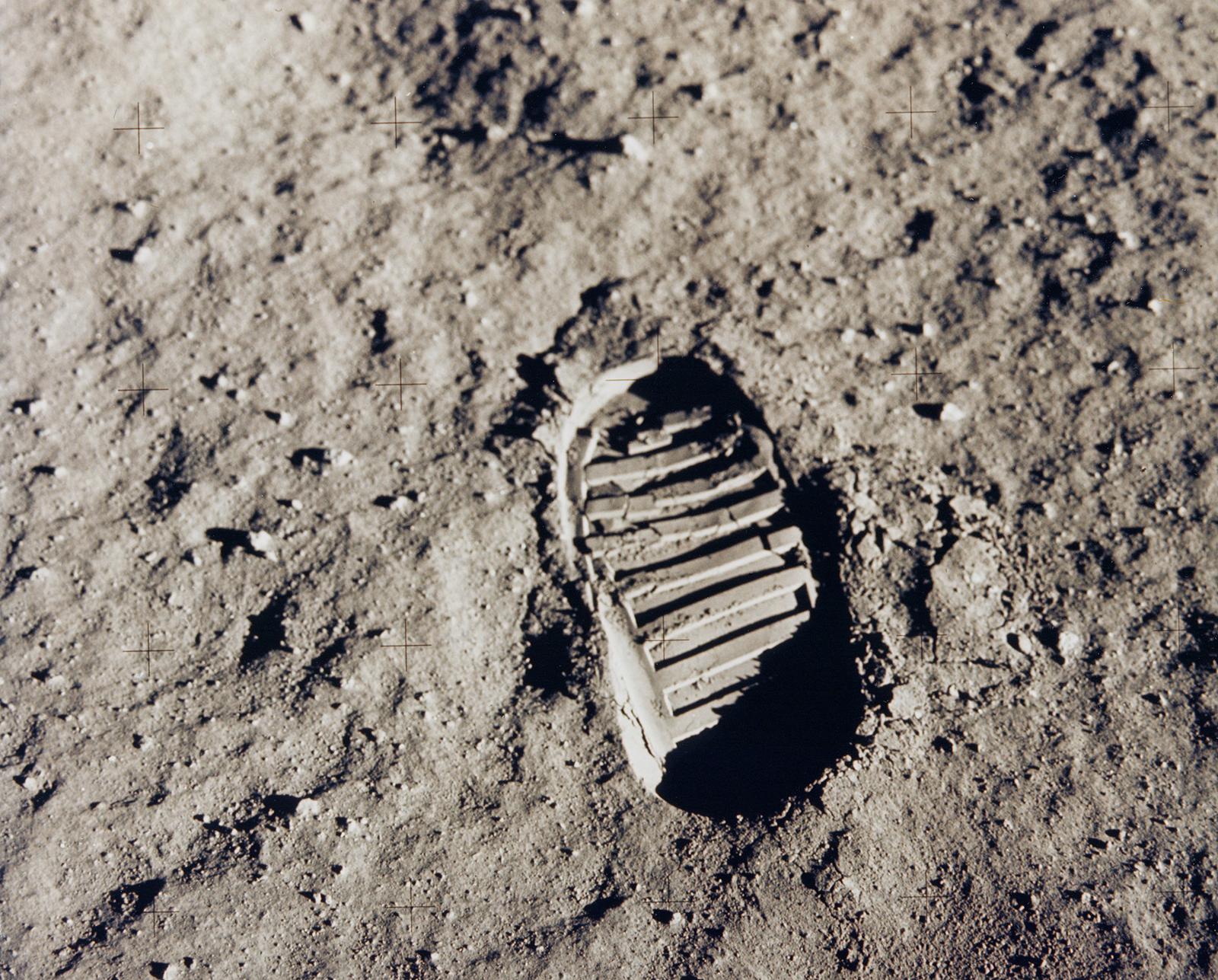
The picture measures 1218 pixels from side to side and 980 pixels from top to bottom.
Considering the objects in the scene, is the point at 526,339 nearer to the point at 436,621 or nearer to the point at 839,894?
the point at 436,621

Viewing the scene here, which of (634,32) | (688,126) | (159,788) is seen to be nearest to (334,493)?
(159,788)

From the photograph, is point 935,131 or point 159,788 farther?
point 935,131

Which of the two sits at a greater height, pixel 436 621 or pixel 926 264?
pixel 926 264

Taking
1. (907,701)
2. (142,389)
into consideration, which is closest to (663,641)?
(907,701)

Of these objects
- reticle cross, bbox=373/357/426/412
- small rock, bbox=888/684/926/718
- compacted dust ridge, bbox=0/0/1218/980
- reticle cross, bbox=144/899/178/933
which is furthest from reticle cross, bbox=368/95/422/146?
reticle cross, bbox=144/899/178/933

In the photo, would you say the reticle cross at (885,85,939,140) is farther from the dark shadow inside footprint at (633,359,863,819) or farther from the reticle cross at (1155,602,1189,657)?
the reticle cross at (1155,602,1189,657)

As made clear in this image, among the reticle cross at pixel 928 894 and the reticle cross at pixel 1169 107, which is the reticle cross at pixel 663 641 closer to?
the reticle cross at pixel 928 894
